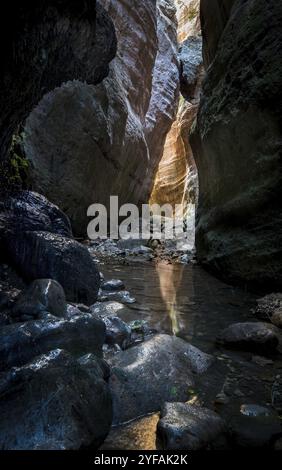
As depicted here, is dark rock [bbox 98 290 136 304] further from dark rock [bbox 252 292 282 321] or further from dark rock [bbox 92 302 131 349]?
dark rock [bbox 252 292 282 321]

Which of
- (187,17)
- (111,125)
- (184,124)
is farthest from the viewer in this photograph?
(187,17)

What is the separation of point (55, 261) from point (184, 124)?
80.8 ft

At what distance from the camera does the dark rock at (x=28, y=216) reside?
11.5ft

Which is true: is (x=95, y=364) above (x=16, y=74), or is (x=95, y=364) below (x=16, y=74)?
below

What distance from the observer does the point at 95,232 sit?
12828 mm

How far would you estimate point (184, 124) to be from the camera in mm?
25281

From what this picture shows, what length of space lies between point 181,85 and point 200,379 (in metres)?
23.7

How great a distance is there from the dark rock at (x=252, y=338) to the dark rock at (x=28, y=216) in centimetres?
253

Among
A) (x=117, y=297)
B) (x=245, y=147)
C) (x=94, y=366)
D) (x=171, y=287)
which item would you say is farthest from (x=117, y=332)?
(x=245, y=147)

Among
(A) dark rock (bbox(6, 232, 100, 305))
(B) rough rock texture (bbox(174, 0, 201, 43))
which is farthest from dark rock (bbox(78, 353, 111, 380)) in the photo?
(B) rough rock texture (bbox(174, 0, 201, 43))

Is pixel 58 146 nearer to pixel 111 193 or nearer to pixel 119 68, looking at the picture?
pixel 111 193

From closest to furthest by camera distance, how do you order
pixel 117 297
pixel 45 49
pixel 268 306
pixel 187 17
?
1. pixel 45 49
2. pixel 268 306
3. pixel 117 297
4. pixel 187 17

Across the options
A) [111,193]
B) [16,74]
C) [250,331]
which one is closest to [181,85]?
[111,193]

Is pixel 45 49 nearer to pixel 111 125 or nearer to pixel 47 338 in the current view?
pixel 47 338
